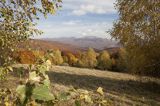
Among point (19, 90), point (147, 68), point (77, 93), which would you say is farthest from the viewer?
point (147, 68)

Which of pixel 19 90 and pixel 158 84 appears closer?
pixel 19 90

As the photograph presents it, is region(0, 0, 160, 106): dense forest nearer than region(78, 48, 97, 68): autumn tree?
Yes

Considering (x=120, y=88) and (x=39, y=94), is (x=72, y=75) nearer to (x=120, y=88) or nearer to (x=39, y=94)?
(x=120, y=88)

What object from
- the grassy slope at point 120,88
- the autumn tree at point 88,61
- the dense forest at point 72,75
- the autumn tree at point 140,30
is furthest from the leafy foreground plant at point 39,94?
the autumn tree at point 88,61

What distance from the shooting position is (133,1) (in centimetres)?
2494

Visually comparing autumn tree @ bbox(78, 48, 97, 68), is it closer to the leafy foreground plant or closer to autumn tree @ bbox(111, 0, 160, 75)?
autumn tree @ bbox(111, 0, 160, 75)

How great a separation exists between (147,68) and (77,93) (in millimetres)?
26124

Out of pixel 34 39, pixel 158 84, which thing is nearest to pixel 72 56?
pixel 158 84

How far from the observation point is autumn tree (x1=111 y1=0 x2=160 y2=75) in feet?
79.5

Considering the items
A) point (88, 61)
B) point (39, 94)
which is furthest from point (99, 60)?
point (39, 94)

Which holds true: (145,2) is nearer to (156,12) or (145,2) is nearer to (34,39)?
(156,12)

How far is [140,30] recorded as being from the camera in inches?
977

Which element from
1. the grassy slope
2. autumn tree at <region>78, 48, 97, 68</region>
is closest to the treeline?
autumn tree at <region>78, 48, 97, 68</region>

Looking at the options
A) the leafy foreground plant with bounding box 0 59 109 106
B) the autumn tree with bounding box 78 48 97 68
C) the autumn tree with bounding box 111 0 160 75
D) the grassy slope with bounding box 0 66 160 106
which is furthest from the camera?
the autumn tree with bounding box 78 48 97 68
